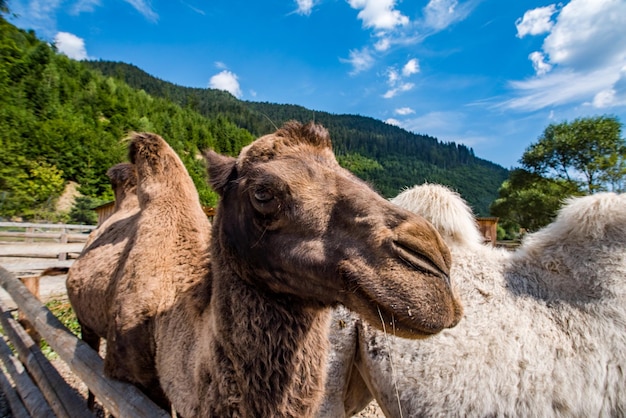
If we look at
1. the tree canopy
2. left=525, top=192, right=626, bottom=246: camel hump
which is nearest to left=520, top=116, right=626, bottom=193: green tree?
the tree canopy

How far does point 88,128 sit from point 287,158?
7578cm

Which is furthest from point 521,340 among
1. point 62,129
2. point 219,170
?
point 62,129

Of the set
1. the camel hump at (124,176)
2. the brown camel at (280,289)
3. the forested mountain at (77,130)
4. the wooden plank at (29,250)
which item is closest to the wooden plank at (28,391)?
the brown camel at (280,289)

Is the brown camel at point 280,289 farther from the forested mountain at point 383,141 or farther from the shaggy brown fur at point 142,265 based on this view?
the forested mountain at point 383,141

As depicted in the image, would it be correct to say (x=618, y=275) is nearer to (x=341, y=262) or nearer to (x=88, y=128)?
(x=341, y=262)

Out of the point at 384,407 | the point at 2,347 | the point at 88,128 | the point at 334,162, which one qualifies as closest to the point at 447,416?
the point at 384,407

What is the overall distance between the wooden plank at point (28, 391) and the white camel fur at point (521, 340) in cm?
251

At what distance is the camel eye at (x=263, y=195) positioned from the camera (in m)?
1.44

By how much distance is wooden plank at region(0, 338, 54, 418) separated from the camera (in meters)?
2.81

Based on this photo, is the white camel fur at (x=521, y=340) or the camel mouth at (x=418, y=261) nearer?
the camel mouth at (x=418, y=261)

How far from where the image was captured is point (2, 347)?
4238 mm

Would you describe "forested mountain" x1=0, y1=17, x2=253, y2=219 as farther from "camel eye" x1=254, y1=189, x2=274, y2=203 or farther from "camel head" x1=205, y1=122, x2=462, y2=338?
"camel eye" x1=254, y1=189, x2=274, y2=203

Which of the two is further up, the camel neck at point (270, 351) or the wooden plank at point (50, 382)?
the camel neck at point (270, 351)

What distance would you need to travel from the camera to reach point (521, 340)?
2.12 m
